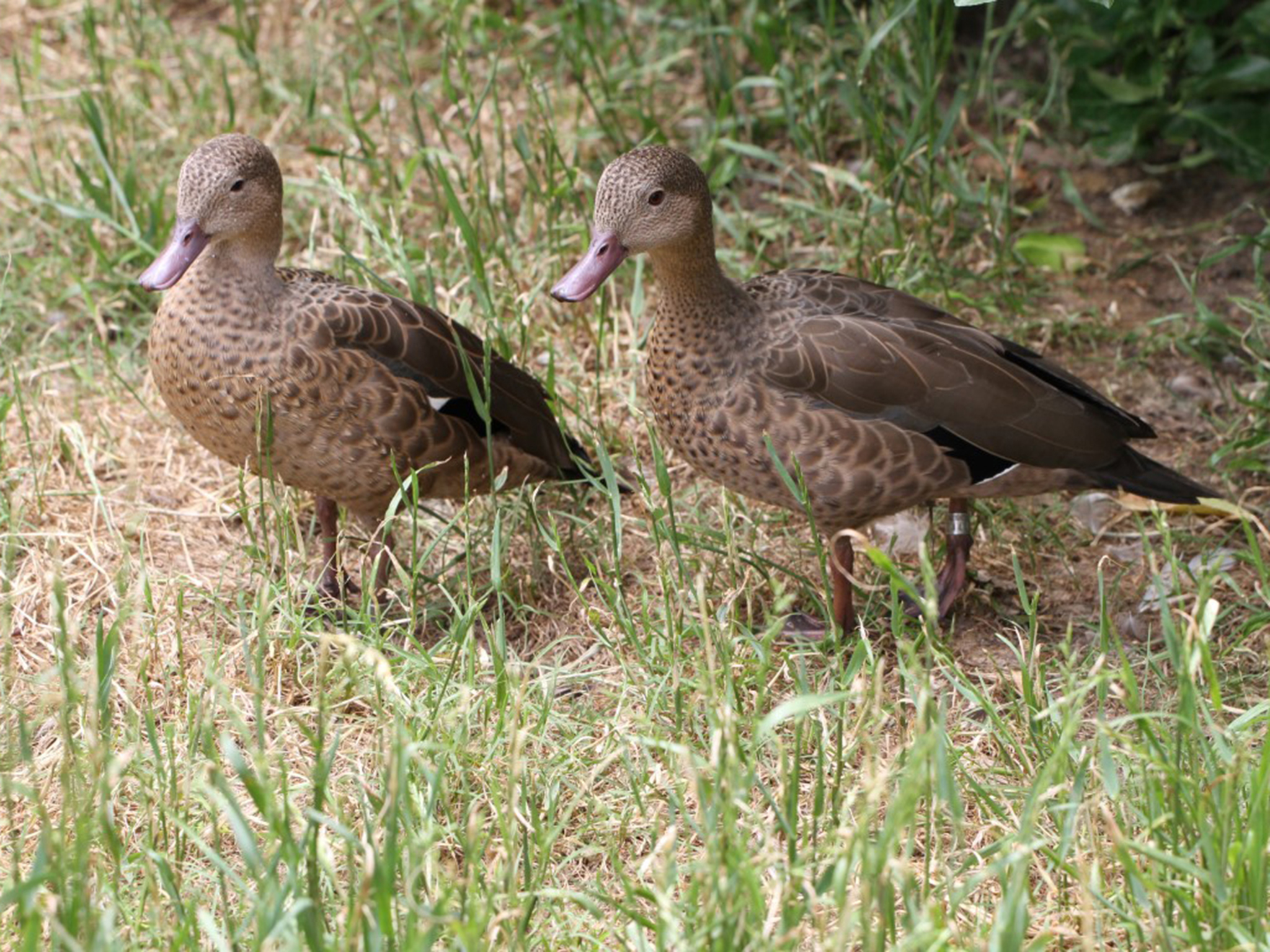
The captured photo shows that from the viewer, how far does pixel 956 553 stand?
12.9ft

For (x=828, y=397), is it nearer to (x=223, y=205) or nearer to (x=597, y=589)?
(x=597, y=589)

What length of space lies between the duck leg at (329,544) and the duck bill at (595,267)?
2.88 feet

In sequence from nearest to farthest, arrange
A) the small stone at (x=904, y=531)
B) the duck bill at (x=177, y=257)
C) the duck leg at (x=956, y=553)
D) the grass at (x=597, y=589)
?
1. the grass at (x=597, y=589)
2. the duck bill at (x=177, y=257)
3. the duck leg at (x=956, y=553)
4. the small stone at (x=904, y=531)

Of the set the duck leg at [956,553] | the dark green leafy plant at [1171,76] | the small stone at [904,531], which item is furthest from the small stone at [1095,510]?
the dark green leafy plant at [1171,76]

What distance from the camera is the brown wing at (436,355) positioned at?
12.5ft

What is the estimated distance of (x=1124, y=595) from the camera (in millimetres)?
4035

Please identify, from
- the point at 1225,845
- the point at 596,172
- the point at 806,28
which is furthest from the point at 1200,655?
the point at 806,28

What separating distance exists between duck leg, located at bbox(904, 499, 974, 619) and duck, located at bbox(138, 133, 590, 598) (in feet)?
2.89

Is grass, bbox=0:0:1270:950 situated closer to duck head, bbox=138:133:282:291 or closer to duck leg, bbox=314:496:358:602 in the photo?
duck leg, bbox=314:496:358:602

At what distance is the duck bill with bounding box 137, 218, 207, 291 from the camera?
3621 mm

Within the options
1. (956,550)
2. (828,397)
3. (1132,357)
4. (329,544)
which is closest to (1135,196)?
(1132,357)

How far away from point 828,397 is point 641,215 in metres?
0.57

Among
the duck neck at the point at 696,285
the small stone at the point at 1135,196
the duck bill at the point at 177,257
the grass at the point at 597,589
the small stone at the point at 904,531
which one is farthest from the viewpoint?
the small stone at the point at 1135,196

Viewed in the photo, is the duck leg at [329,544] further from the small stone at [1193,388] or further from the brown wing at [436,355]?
the small stone at [1193,388]
